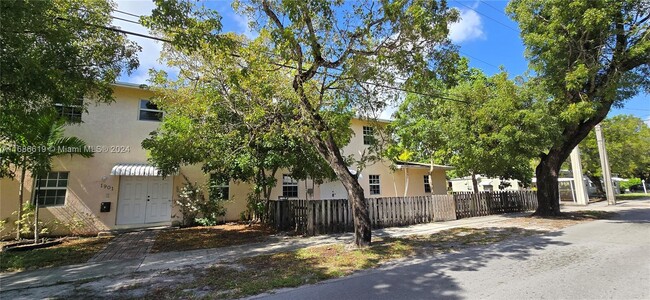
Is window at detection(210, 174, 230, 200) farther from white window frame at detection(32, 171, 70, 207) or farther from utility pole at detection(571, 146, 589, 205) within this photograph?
utility pole at detection(571, 146, 589, 205)

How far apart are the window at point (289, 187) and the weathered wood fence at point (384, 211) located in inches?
136

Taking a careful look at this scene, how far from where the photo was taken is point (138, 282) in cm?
555

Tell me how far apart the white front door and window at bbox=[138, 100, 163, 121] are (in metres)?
2.45

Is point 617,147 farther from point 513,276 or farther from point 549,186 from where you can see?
point 513,276

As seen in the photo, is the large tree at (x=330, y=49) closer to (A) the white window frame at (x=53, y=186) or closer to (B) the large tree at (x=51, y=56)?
(B) the large tree at (x=51, y=56)

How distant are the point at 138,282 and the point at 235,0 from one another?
6.39 metres

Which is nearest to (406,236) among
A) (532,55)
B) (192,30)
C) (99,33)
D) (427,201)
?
(427,201)

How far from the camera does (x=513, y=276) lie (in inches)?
209

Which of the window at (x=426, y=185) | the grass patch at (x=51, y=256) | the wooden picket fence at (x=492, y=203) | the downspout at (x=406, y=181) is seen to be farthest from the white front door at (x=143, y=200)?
the window at (x=426, y=185)

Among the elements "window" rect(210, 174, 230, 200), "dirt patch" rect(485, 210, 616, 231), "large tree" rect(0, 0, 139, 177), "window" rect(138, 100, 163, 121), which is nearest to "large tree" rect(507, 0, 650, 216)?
"dirt patch" rect(485, 210, 616, 231)

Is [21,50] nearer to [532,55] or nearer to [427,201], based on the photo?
[427,201]

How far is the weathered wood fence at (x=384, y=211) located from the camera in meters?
10.5

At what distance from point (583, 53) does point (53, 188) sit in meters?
19.3

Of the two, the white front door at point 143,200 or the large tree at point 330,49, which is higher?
the large tree at point 330,49
